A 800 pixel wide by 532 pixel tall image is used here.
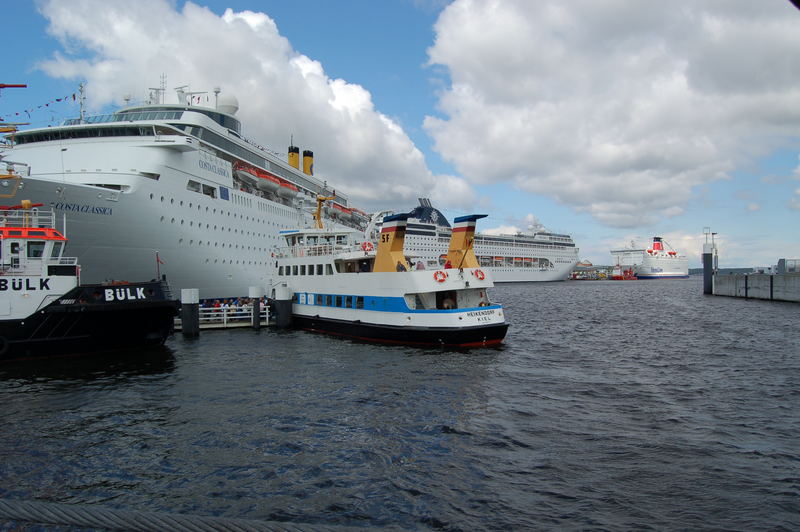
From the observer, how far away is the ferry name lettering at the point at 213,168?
31141mm

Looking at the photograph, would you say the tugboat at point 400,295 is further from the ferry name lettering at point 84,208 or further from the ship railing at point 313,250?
the ferry name lettering at point 84,208

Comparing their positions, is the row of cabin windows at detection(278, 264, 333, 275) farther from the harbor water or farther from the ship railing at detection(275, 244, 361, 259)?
the harbor water

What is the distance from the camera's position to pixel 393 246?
2286cm

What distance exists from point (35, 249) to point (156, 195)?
878 cm

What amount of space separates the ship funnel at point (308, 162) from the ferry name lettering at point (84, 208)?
1307 inches

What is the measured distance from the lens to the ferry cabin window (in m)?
Result: 18.2

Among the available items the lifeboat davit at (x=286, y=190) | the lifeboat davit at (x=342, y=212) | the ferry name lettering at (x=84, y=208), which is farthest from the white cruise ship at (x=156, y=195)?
the lifeboat davit at (x=342, y=212)

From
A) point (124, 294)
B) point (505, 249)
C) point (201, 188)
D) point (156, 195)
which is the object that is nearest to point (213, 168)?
point (201, 188)

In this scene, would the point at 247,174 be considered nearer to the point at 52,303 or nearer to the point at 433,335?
the point at 52,303

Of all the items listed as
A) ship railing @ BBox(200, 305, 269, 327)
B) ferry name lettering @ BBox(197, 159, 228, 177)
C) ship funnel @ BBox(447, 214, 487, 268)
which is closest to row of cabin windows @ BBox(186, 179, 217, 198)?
ferry name lettering @ BBox(197, 159, 228, 177)

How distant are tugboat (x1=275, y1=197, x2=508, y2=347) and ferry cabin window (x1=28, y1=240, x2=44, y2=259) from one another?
41.3ft

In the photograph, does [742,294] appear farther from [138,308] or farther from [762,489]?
[138,308]

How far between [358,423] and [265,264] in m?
28.6

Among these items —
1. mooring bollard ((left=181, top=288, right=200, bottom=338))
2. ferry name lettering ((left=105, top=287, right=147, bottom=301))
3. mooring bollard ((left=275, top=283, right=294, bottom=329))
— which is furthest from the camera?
mooring bollard ((left=275, top=283, right=294, bottom=329))
